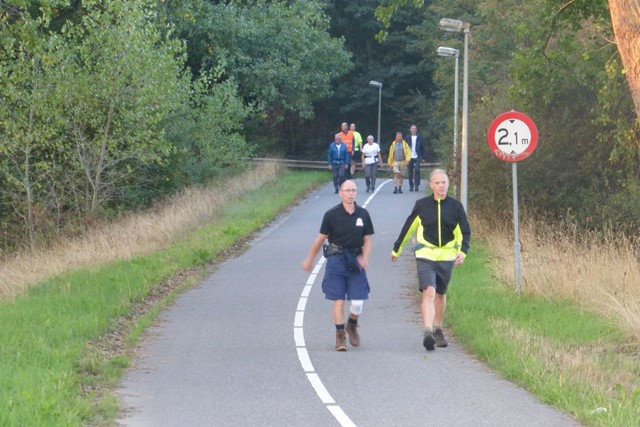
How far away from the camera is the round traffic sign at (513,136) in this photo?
1608 cm

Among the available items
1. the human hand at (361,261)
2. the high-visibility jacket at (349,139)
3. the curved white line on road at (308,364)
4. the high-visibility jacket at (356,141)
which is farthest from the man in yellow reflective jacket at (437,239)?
the high-visibility jacket at (356,141)

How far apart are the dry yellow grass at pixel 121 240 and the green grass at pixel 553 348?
6.87m

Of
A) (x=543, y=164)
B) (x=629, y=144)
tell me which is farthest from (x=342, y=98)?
(x=629, y=144)

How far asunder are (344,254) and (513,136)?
4370mm

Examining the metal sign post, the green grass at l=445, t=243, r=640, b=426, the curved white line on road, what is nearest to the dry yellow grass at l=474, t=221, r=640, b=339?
the green grass at l=445, t=243, r=640, b=426

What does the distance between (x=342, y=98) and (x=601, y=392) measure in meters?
57.5

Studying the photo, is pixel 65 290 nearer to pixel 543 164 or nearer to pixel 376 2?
pixel 543 164

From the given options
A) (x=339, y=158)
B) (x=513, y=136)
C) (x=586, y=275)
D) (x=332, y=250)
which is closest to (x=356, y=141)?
(x=339, y=158)

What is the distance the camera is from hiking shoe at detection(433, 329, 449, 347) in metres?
12.9

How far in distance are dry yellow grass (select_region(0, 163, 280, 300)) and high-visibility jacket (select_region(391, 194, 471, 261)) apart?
688 cm

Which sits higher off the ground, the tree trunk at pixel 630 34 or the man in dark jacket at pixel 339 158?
the tree trunk at pixel 630 34

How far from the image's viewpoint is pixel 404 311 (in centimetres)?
1592

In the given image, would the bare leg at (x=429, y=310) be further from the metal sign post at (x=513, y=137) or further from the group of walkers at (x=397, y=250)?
the metal sign post at (x=513, y=137)

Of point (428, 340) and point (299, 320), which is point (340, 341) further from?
point (299, 320)
